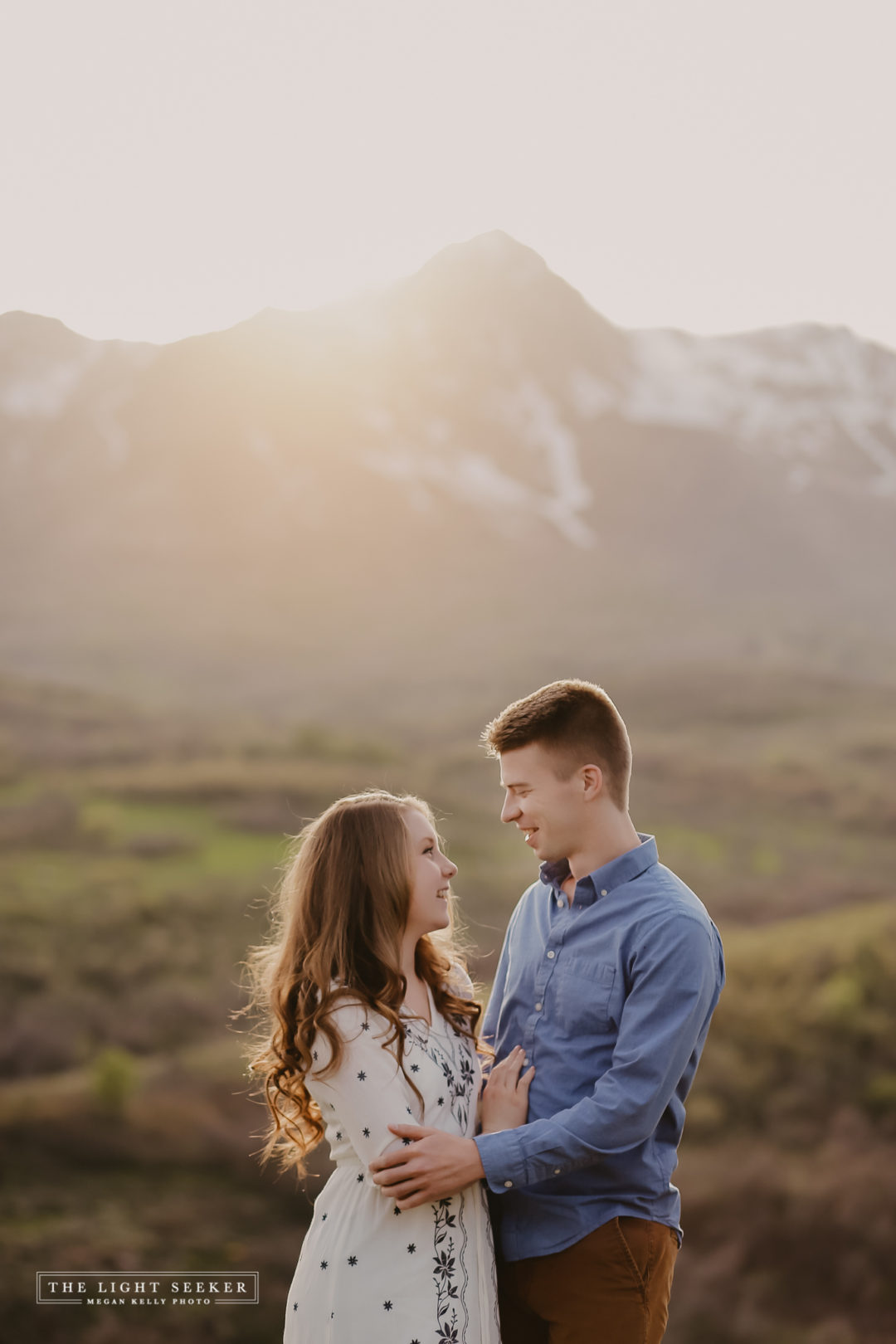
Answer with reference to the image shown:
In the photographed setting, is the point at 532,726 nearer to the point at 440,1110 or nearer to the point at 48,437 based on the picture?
→ the point at 440,1110

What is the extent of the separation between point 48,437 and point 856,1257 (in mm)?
30463

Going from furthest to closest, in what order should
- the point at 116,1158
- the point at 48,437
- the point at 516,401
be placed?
the point at 516,401, the point at 48,437, the point at 116,1158

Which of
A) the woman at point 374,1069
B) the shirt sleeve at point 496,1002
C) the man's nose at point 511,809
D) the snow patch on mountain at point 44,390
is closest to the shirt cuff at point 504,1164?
the woman at point 374,1069

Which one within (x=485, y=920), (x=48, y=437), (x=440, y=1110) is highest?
(x=48, y=437)

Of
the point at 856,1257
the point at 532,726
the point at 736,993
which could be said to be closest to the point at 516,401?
the point at 736,993

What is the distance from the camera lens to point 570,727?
7.88 feet

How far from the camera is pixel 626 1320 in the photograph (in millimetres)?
2234

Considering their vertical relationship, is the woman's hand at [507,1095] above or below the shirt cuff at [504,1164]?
above

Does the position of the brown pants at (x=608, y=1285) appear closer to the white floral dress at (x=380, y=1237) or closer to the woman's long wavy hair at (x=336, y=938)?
the white floral dress at (x=380, y=1237)

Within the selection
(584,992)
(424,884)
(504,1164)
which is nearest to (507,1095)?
(504,1164)

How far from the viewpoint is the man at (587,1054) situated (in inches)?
84.5

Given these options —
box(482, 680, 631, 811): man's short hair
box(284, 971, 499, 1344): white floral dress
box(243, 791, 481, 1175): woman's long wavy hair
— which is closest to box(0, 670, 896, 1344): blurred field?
box(243, 791, 481, 1175): woman's long wavy hair

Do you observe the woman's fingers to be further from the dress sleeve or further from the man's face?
the man's face

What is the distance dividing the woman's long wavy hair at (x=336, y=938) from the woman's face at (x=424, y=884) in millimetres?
18
